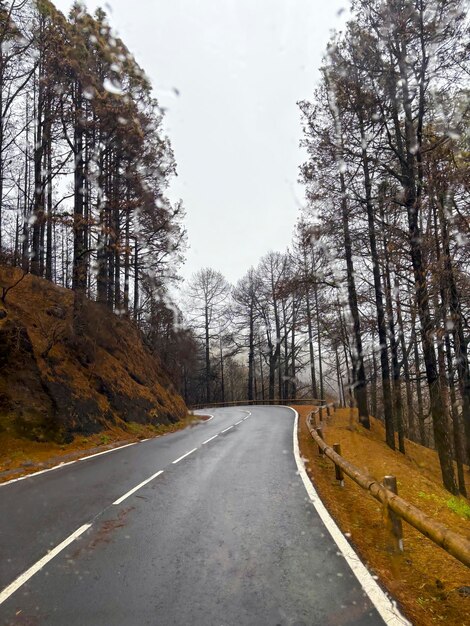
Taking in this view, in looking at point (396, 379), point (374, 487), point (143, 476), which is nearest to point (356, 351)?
point (396, 379)

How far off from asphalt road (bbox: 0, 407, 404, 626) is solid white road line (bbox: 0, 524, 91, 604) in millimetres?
13

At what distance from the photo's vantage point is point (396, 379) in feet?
52.0

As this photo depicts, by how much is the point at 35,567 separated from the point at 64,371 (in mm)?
12047

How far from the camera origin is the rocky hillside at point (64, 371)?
42.1 feet

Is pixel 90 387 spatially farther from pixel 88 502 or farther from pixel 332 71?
pixel 332 71

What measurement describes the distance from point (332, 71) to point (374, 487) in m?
12.2


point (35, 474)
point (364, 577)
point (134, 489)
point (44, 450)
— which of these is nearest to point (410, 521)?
point (364, 577)

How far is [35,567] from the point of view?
168 inches

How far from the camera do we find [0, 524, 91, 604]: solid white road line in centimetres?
374

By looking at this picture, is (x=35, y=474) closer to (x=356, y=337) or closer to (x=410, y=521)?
(x=410, y=521)

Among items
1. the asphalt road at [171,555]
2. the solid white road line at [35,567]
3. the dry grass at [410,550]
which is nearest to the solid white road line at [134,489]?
the asphalt road at [171,555]

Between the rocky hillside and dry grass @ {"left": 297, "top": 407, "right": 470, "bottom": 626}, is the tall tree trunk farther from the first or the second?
the rocky hillside

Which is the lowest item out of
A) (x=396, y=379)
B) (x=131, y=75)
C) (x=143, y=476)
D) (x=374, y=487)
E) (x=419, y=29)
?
(x=143, y=476)

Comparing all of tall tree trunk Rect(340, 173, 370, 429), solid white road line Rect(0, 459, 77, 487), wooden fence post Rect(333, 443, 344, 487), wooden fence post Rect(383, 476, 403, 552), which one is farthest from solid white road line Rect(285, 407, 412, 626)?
tall tree trunk Rect(340, 173, 370, 429)
